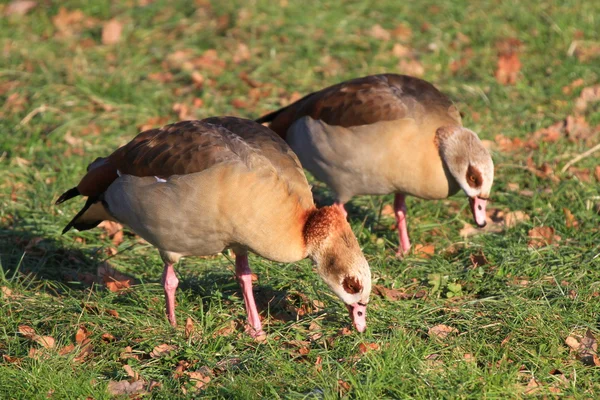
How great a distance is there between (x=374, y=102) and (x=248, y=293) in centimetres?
206

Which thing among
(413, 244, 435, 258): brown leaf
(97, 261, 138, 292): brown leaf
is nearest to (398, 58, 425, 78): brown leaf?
(413, 244, 435, 258): brown leaf

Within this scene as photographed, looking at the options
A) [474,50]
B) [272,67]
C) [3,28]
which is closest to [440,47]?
Answer: [474,50]

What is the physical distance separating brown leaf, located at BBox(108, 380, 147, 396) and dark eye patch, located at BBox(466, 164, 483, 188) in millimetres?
3091

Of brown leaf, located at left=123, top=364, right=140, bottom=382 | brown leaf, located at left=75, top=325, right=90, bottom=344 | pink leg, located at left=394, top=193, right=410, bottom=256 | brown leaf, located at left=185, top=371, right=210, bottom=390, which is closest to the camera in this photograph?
brown leaf, located at left=185, top=371, right=210, bottom=390

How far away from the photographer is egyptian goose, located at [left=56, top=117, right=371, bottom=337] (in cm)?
543

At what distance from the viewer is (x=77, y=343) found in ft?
18.3

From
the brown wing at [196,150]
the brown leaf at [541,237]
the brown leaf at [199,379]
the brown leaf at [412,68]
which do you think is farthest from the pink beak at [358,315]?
the brown leaf at [412,68]

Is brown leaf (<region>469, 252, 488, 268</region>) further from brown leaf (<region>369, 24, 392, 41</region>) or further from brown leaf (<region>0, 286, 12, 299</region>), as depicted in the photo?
brown leaf (<region>369, 24, 392, 41</region>)

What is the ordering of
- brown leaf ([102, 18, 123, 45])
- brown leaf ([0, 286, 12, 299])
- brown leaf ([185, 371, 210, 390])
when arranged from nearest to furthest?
brown leaf ([185, 371, 210, 390]) < brown leaf ([0, 286, 12, 299]) < brown leaf ([102, 18, 123, 45])

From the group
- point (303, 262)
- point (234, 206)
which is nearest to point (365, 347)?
point (234, 206)

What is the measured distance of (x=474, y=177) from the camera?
22.2 ft

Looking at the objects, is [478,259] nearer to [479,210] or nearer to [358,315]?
[479,210]

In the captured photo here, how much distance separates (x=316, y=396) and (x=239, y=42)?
22.3 ft

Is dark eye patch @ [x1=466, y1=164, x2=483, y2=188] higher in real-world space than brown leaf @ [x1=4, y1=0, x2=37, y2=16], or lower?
higher
